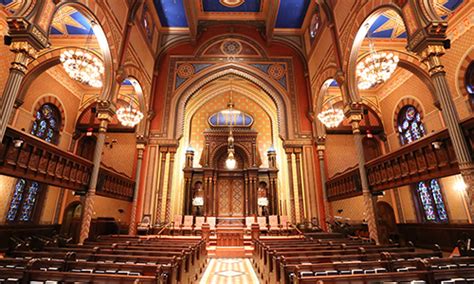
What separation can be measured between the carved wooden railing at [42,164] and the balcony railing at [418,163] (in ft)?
33.9

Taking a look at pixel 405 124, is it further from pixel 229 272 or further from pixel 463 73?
pixel 229 272

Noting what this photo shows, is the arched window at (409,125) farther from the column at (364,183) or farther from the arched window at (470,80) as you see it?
the column at (364,183)

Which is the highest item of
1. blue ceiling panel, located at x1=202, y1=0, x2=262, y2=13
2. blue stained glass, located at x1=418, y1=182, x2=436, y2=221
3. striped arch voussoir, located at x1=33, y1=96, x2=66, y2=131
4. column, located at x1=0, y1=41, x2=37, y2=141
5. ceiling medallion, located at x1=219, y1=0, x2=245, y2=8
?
blue ceiling panel, located at x1=202, y1=0, x2=262, y2=13

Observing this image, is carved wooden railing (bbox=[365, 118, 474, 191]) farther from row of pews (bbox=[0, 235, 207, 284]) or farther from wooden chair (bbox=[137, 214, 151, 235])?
wooden chair (bbox=[137, 214, 151, 235])

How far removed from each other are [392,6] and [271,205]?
39.3ft

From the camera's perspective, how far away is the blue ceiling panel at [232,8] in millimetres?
14648

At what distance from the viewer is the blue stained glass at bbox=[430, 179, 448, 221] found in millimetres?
10791

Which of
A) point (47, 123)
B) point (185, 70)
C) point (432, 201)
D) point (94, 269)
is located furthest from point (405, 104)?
point (47, 123)

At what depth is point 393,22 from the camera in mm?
10977

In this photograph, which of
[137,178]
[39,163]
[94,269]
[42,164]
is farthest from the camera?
[137,178]

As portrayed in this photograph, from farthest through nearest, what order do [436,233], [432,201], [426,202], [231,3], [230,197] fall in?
[230,197]
[231,3]
[426,202]
[432,201]
[436,233]

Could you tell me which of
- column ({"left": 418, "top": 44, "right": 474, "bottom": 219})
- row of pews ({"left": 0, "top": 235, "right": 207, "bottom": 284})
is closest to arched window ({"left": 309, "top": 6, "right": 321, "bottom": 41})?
column ({"left": 418, "top": 44, "right": 474, "bottom": 219})

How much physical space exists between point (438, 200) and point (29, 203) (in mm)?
20184

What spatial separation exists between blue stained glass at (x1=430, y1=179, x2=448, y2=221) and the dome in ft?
36.2
